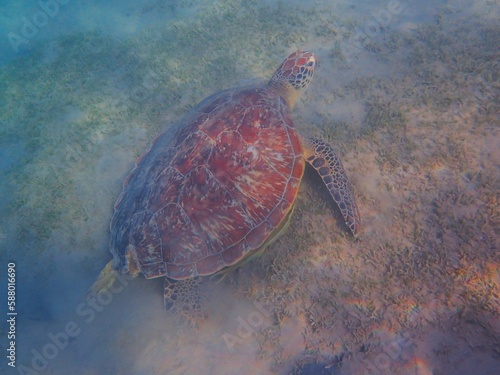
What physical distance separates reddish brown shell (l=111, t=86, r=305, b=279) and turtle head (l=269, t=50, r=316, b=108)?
1023 mm

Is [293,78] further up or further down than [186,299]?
further up

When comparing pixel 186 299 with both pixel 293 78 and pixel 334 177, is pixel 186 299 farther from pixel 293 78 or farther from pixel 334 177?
pixel 293 78

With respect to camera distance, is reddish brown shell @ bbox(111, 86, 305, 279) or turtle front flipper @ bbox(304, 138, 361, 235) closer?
reddish brown shell @ bbox(111, 86, 305, 279)

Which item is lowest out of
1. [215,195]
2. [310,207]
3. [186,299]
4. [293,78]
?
[310,207]

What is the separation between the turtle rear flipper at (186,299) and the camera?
3176 millimetres

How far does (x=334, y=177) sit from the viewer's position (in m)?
3.47

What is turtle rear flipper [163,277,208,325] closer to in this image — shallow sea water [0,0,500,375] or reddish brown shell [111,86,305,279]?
shallow sea water [0,0,500,375]

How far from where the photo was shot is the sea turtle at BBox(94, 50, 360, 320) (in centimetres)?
303

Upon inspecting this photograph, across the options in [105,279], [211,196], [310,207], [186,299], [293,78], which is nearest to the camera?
[211,196]

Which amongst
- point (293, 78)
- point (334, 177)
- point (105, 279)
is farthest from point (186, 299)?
point (293, 78)

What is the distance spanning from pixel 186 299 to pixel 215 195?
1264mm

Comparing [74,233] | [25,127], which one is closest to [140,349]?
[74,233]

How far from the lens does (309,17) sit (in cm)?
636

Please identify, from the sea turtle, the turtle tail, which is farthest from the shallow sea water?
the sea turtle
